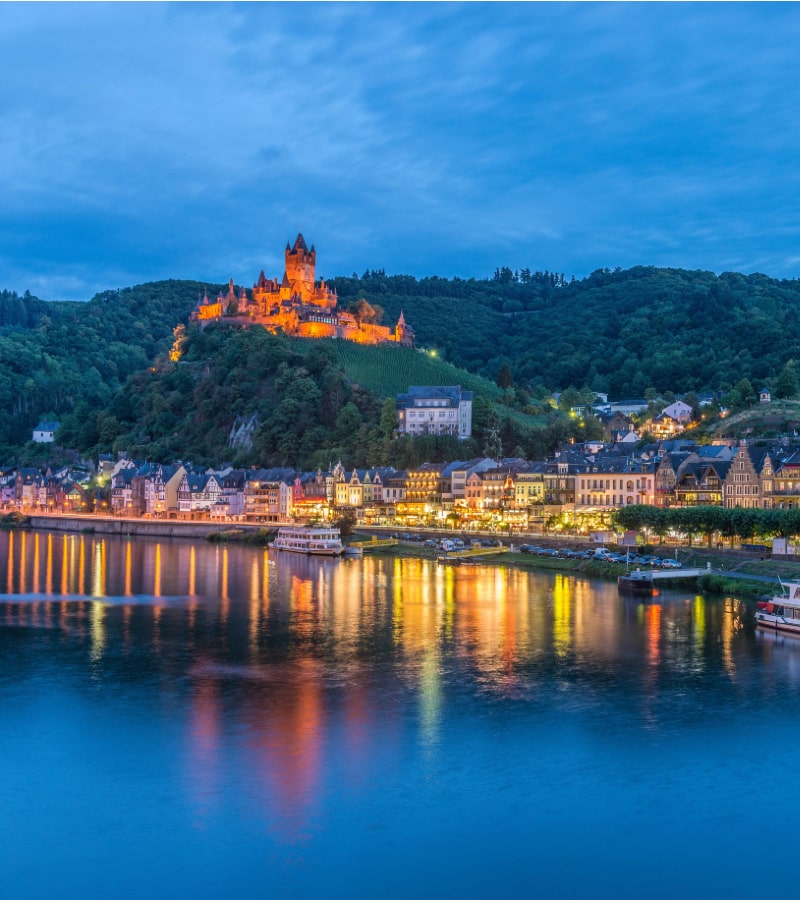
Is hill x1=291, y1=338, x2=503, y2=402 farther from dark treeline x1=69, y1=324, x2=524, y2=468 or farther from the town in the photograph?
the town

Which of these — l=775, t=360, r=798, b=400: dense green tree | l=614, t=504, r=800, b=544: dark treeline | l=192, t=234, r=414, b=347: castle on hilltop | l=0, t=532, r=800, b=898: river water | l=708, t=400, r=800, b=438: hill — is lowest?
l=0, t=532, r=800, b=898: river water

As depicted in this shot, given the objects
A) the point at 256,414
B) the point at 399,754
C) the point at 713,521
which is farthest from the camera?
the point at 256,414

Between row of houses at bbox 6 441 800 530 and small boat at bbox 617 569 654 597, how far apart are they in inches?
653

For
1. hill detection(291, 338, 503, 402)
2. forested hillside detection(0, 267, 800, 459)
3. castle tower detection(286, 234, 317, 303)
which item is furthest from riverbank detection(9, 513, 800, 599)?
castle tower detection(286, 234, 317, 303)

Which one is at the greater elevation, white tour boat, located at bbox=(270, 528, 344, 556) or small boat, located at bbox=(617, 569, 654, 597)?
white tour boat, located at bbox=(270, 528, 344, 556)

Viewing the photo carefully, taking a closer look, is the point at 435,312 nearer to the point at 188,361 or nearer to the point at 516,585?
the point at 188,361

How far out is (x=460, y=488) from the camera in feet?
251

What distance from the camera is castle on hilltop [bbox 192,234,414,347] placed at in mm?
112062

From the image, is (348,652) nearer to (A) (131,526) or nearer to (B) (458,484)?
(B) (458,484)

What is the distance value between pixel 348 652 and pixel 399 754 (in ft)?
31.4

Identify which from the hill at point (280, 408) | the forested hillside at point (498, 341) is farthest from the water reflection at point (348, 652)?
the forested hillside at point (498, 341)

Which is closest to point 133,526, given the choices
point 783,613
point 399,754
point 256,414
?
point 256,414

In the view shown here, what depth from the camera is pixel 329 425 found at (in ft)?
307

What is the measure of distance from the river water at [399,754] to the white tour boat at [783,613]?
0.81 metres
